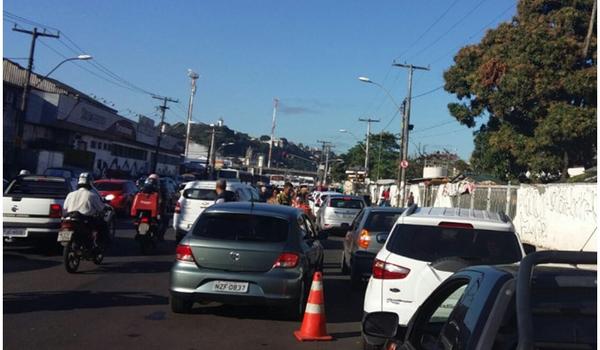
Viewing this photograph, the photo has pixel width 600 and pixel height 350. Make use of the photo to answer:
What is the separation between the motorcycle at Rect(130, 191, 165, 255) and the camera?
587 inches

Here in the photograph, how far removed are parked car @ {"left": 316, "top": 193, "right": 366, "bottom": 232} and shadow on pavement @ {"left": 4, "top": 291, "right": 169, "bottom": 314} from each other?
14.6 metres

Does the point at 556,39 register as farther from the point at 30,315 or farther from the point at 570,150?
the point at 30,315

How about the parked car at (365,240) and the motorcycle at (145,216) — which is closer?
the parked car at (365,240)

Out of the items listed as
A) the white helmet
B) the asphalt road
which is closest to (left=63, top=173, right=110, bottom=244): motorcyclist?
the white helmet

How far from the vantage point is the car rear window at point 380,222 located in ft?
41.7

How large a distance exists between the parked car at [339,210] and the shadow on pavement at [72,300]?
47.9ft

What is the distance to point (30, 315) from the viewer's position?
816 centimetres

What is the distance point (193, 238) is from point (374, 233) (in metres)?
4.48

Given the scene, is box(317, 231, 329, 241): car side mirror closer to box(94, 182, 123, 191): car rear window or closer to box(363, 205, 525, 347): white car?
box(363, 205, 525, 347): white car

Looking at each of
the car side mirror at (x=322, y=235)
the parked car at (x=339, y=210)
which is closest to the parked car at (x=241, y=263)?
the car side mirror at (x=322, y=235)

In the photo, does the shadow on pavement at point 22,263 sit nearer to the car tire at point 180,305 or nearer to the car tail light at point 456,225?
the car tire at point 180,305

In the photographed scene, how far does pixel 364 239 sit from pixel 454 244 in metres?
4.78

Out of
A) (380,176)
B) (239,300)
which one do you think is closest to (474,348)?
(239,300)

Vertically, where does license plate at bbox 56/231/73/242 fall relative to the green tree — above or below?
below
